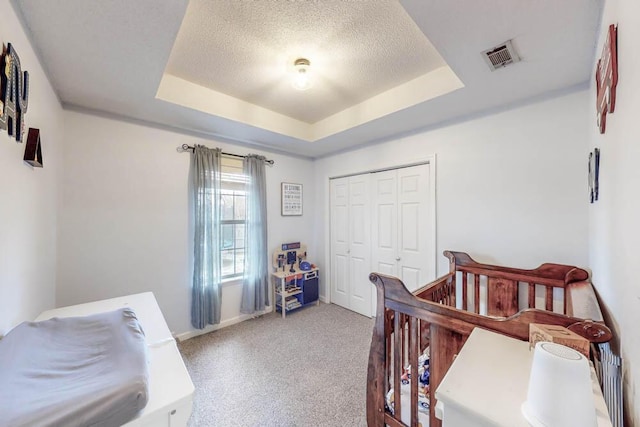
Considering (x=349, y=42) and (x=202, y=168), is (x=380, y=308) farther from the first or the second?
(x=202, y=168)

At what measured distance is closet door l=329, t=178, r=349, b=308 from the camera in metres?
3.51

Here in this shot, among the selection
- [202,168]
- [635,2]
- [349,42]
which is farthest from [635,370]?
[202,168]

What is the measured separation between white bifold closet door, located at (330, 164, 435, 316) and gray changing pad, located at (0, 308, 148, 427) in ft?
8.22

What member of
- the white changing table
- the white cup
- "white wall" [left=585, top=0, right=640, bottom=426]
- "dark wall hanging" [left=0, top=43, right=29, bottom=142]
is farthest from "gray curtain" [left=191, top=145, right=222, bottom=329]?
"white wall" [left=585, top=0, right=640, bottom=426]

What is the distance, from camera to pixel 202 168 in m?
2.69

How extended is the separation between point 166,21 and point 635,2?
1.82 m

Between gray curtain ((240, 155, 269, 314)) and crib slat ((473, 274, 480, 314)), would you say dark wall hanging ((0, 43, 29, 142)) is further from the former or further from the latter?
crib slat ((473, 274, 480, 314))

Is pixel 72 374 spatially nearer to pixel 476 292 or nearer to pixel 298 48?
pixel 298 48

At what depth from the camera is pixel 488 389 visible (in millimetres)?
730

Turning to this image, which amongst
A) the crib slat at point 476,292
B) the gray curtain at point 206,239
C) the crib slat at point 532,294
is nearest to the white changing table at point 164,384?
the gray curtain at point 206,239

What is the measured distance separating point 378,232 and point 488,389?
7.90 ft

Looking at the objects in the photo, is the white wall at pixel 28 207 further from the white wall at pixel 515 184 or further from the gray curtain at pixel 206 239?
the white wall at pixel 515 184

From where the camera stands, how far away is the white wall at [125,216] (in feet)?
6.91

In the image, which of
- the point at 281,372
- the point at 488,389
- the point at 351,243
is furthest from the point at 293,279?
the point at 488,389
